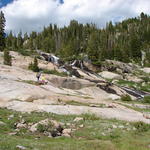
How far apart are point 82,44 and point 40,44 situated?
23.5 m

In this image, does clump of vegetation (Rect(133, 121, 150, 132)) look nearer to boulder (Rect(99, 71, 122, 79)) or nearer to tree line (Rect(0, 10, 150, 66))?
boulder (Rect(99, 71, 122, 79))

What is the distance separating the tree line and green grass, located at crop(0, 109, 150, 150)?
6952 cm

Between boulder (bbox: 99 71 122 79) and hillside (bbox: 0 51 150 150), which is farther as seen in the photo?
boulder (bbox: 99 71 122 79)

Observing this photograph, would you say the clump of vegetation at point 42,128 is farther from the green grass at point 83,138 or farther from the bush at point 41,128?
the green grass at point 83,138

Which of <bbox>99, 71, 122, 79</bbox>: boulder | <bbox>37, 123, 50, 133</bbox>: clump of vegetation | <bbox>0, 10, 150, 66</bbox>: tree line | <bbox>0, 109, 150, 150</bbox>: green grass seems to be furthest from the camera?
<bbox>0, 10, 150, 66</bbox>: tree line

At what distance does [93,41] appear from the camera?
346ft

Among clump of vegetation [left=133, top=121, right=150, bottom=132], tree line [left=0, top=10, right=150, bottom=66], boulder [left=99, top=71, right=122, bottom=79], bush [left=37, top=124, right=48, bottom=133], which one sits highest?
tree line [left=0, top=10, right=150, bottom=66]

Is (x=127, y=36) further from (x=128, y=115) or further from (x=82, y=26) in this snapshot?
(x=128, y=115)

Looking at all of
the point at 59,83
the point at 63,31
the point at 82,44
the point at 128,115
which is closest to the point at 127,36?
the point at 82,44

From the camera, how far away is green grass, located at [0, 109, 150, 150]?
1372 centimetres

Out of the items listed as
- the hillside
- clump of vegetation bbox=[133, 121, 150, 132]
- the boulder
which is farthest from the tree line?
clump of vegetation bbox=[133, 121, 150, 132]

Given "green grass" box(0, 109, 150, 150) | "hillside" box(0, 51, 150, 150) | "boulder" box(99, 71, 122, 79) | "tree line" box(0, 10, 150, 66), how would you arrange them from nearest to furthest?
"green grass" box(0, 109, 150, 150) → "hillside" box(0, 51, 150, 150) → "boulder" box(99, 71, 122, 79) → "tree line" box(0, 10, 150, 66)

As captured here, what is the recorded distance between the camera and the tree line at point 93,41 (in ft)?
358

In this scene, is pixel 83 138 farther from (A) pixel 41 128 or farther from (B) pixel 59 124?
(A) pixel 41 128
